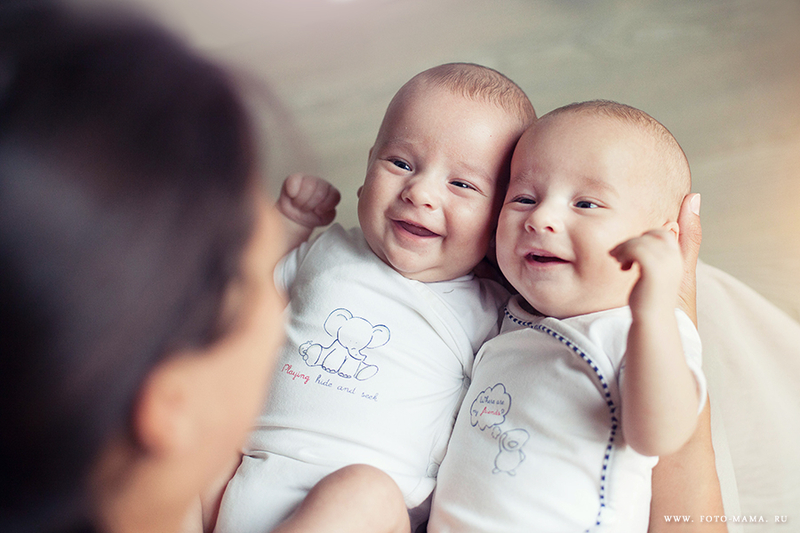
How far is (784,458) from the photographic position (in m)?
0.90

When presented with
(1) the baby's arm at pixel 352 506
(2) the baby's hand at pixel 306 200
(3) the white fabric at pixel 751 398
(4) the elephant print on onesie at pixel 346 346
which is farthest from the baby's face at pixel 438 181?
(3) the white fabric at pixel 751 398

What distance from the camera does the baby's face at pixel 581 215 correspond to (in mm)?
768

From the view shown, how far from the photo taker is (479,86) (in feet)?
3.07

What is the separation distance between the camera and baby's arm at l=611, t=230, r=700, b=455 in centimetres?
63

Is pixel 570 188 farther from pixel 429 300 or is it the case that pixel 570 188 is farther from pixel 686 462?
pixel 686 462

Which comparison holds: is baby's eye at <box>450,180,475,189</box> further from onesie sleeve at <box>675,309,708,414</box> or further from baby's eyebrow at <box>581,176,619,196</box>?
onesie sleeve at <box>675,309,708,414</box>

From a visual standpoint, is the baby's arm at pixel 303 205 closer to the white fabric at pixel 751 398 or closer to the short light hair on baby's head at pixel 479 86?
the short light hair on baby's head at pixel 479 86

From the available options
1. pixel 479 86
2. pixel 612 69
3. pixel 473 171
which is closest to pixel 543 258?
pixel 473 171

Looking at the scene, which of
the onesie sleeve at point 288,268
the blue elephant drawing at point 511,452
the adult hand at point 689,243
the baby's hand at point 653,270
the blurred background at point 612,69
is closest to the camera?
the baby's hand at point 653,270

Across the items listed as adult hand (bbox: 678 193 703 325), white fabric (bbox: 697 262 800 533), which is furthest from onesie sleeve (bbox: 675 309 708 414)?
white fabric (bbox: 697 262 800 533)

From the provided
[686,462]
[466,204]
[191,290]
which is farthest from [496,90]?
[191,290]

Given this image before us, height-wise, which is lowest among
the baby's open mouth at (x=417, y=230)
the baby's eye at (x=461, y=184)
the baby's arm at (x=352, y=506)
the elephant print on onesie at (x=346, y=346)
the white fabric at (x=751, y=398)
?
the white fabric at (x=751, y=398)

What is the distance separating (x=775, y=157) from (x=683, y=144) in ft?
0.71

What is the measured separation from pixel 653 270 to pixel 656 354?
0.09m
